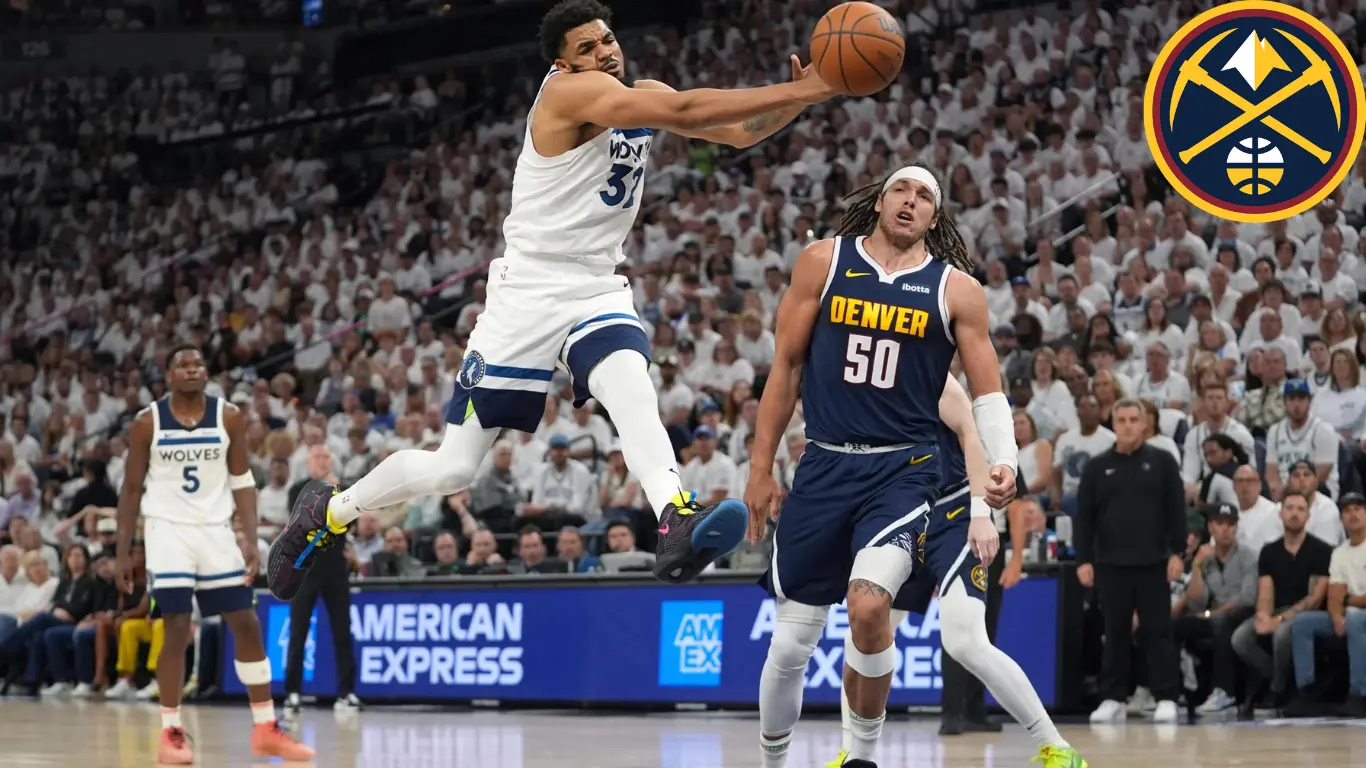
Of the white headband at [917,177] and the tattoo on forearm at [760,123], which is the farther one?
the white headband at [917,177]

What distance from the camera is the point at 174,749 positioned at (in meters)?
9.89

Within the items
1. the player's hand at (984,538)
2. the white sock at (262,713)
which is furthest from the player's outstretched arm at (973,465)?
the white sock at (262,713)

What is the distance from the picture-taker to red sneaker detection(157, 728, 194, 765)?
9.77 m

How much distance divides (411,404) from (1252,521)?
859cm

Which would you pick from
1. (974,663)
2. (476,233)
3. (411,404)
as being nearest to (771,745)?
(974,663)

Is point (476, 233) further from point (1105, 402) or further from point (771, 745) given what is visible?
point (771, 745)

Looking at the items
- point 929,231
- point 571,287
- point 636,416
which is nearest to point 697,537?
→ point 636,416

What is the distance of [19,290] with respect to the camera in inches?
1147

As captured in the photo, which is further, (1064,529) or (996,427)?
(1064,529)

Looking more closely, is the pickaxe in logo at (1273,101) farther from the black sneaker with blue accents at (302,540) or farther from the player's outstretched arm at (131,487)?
the black sneaker with blue accents at (302,540)

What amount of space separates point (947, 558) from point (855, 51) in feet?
9.13

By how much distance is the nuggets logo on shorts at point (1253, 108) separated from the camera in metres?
17.1

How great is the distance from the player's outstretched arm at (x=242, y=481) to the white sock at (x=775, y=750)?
4402 mm

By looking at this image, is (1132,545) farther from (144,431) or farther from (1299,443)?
(144,431)
